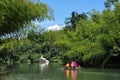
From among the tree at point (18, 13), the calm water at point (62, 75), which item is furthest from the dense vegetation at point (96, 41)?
the tree at point (18, 13)

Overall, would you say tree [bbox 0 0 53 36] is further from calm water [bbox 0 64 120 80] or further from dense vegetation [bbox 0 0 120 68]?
dense vegetation [bbox 0 0 120 68]

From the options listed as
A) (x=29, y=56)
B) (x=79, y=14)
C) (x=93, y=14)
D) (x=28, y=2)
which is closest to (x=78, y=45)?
(x=93, y=14)

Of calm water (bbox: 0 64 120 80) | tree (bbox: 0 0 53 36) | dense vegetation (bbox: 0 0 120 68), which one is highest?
dense vegetation (bbox: 0 0 120 68)

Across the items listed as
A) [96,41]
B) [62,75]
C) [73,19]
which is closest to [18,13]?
[62,75]

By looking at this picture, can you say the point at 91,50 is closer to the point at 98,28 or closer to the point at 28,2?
the point at 98,28

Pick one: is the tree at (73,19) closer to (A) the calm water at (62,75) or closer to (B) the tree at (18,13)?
(A) the calm water at (62,75)

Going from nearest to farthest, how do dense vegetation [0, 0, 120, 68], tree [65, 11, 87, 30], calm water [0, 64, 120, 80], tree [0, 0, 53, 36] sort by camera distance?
1. tree [0, 0, 53, 36]
2. calm water [0, 64, 120, 80]
3. dense vegetation [0, 0, 120, 68]
4. tree [65, 11, 87, 30]

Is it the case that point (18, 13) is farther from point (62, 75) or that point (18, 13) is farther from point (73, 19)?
point (73, 19)

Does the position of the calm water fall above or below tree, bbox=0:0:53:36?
below

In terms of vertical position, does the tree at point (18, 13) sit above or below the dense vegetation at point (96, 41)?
below

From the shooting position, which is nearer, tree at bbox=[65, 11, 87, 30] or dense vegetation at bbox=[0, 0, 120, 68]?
dense vegetation at bbox=[0, 0, 120, 68]

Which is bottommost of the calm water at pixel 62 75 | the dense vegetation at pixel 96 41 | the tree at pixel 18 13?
the calm water at pixel 62 75

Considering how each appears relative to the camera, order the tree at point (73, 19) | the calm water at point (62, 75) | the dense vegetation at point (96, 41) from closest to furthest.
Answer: the calm water at point (62, 75) → the dense vegetation at point (96, 41) → the tree at point (73, 19)

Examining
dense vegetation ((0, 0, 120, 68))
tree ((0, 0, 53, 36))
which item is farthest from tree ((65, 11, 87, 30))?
tree ((0, 0, 53, 36))
